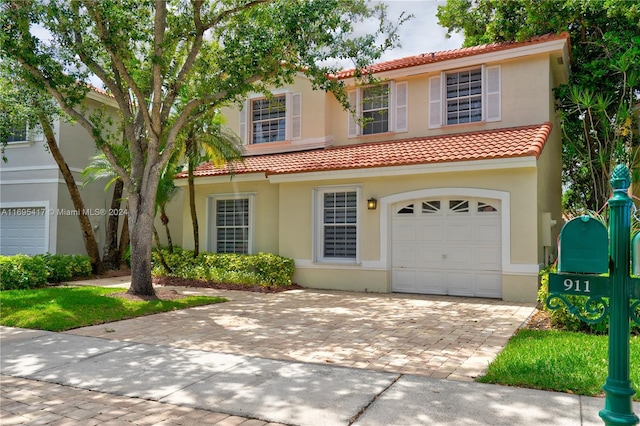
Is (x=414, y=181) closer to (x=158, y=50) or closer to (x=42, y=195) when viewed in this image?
(x=158, y=50)

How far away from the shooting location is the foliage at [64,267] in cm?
1431

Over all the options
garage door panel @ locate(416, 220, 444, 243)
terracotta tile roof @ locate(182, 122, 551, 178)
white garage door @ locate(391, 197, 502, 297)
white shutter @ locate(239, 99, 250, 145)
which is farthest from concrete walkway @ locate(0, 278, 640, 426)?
white shutter @ locate(239, 99, 250, 145)

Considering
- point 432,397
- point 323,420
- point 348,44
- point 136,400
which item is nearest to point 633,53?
point 348,44

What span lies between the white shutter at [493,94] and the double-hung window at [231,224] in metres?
7.61

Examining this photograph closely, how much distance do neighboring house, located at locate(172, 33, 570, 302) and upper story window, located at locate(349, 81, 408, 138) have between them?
1.4 inches

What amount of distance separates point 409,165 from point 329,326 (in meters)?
5.28

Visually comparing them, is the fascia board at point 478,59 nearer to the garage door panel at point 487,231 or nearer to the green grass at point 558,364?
the garage door panel at point 487,231

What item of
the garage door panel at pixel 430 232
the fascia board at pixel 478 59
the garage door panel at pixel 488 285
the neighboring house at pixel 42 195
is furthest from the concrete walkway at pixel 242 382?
the neighboring house at pixel 42 195

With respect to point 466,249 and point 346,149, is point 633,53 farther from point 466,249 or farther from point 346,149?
point 346,149

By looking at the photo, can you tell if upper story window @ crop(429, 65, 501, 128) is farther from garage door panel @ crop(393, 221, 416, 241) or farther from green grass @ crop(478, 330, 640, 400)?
green grass @ crop(478, 330, 640, 400)

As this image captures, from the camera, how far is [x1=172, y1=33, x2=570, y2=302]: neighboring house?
1135cm

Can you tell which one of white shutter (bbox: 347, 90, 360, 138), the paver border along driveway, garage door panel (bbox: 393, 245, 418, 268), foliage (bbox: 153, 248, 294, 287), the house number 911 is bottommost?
the paver border along driveway

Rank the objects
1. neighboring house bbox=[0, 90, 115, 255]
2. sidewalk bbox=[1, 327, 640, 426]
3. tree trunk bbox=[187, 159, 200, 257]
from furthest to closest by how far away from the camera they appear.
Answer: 1. neighboring house bbox=[0, 90, 115, 255]
2. tree trunk bbox=[187, 159, 200, 257]
3. sidewalk bbox=[1, 327, 640, 426]

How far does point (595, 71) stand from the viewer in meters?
14.3
